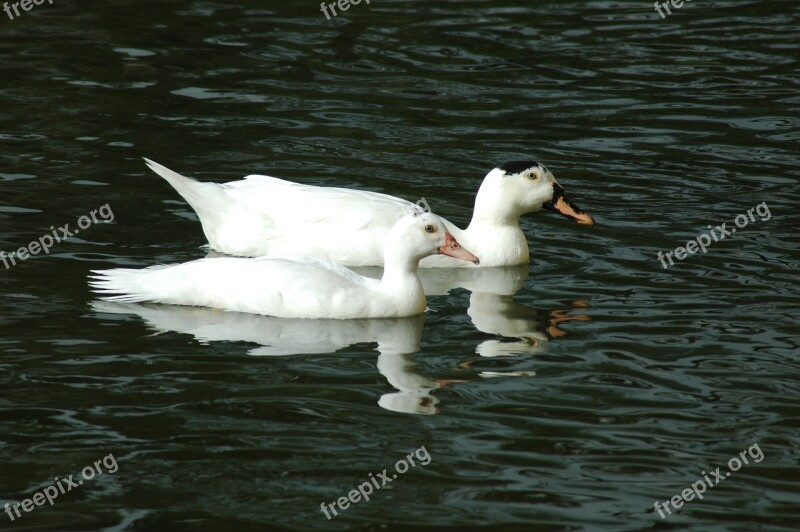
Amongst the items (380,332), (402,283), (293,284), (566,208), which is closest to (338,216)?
(402,283)

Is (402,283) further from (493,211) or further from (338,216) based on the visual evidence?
(493,211)

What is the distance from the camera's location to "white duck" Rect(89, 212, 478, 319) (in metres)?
8.81

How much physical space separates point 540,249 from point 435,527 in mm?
4900

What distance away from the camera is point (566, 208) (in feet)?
34.6

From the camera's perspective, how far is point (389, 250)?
29.8 feet

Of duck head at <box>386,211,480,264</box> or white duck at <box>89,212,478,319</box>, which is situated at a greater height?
duck head at <box>386,211,480,264</box>

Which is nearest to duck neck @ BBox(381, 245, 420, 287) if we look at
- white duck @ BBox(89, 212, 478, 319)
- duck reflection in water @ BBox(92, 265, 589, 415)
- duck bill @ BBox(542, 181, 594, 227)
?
white duck @ BBox(89, 212, 478, 319)

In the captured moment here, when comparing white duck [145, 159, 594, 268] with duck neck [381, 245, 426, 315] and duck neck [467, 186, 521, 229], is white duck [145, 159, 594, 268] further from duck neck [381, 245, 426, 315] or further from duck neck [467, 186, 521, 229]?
duck neck [381, 245, 426, 315]

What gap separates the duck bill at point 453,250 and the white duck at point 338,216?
773 mm

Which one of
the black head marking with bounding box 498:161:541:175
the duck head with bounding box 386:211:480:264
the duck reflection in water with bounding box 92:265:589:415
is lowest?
the duck reflection in water with bounding box 92:265:589:415

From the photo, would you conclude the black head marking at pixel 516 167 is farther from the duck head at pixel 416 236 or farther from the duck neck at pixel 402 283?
the duck neck at pixel 402 283

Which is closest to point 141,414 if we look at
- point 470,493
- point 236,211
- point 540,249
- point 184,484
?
point 184,484

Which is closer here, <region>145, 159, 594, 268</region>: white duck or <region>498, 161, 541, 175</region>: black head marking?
<region>145, 159, 594, 268</region>: white duck

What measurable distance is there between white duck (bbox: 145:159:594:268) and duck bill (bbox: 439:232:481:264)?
77 centimetres
